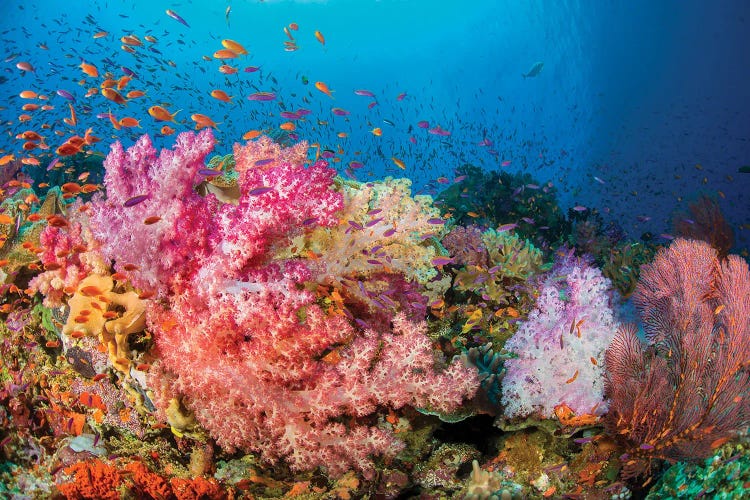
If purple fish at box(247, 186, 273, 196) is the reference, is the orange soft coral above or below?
below

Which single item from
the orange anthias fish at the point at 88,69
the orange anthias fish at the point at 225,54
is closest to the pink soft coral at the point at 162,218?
the orange anthias fish at the point at 225,54

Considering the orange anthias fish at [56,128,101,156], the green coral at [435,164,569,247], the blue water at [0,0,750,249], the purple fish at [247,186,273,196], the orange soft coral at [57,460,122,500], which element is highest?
the blue water at [0,0,750,249]

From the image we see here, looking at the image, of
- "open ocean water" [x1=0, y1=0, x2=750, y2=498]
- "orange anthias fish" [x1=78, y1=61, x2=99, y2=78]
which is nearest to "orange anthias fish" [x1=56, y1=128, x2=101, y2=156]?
"open ocean water" [x1=0, y1=0, x2=750, y2=498]

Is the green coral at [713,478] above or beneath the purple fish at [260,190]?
beneath

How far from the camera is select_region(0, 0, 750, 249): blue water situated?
34.7 metres

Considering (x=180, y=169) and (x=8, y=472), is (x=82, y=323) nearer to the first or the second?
(x=180, y=169)

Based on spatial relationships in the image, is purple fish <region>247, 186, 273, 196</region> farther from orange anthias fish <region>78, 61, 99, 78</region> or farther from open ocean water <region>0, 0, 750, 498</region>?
orange anthias fish <region>78, 61, 99, 78</region>

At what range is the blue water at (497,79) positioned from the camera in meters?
34.7

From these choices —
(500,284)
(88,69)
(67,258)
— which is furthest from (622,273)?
(88,69)

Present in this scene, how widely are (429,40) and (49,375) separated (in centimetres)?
9859

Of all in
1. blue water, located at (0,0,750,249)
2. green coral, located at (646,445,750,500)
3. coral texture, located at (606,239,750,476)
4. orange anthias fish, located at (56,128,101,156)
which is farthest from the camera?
blue water, located at (0,0,750,249)

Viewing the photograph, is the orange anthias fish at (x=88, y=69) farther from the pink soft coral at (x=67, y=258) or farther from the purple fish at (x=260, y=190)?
the purple fish at (x=260, y=190)

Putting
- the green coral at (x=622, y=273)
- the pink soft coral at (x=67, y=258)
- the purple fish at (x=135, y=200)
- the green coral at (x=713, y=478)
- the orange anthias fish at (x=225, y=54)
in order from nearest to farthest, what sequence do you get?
the green coral at (x=713, y=478) → the purple fish at (x=135, y=200) → the pink soft coral at (x=67, y=258) → the green coral at (x=622, y=273) → the orange anthias fish at (x=225, y=54)

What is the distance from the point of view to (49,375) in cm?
434
